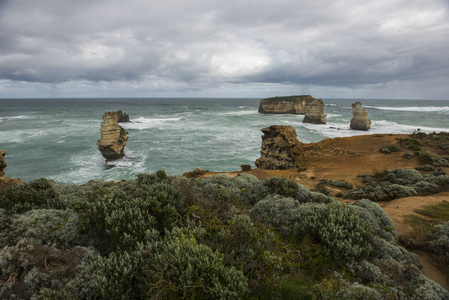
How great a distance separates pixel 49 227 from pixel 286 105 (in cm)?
9018

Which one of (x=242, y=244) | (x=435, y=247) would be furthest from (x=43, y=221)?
(x=435, y=247)

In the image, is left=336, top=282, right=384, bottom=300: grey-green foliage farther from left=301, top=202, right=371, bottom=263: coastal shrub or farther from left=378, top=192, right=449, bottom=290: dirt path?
left=378, top=192, right=449, bottom=290: dirt path

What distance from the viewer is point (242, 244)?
4.76m

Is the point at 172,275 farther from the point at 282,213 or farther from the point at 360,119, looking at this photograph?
the point at 360,119

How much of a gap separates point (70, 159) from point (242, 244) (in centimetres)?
3161

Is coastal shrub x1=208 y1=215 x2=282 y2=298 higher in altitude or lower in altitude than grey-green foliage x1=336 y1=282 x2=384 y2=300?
higher

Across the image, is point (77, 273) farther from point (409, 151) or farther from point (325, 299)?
point (409, 151)

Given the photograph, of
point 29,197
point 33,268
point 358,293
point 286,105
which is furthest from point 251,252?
point 286,105

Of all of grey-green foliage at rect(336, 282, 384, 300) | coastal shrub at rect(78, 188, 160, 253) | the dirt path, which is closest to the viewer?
grey-green foliage at rect(336, 282, 384, 300)

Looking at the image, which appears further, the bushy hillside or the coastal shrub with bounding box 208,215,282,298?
the coastal shrub with bounding box 208,215,282,298

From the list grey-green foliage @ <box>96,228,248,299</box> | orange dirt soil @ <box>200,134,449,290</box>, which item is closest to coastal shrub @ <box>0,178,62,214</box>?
grey-green foliage @ <box>96,228,248,299</box>

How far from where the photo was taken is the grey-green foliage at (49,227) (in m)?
5.09

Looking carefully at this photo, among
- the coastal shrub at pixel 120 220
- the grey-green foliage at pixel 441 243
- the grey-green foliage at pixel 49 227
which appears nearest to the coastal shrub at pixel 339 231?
the grey-green foliage at pixel 441 243

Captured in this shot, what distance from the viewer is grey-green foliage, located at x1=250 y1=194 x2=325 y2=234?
640 centimetres
